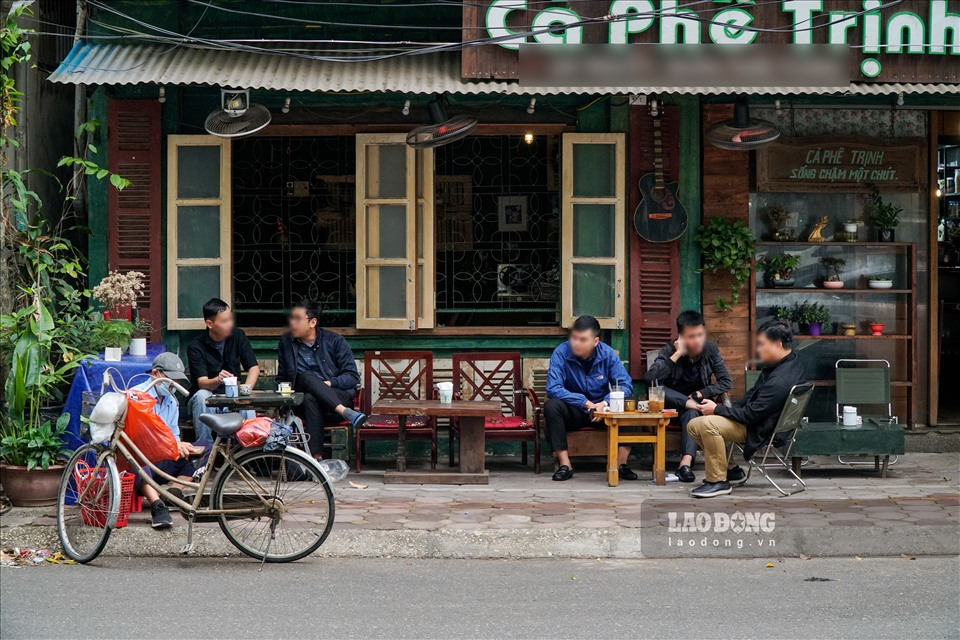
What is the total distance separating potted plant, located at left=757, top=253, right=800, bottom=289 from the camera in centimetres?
1038

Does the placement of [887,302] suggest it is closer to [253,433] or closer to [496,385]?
[496,385]

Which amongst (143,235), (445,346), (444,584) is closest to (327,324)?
(445,346)

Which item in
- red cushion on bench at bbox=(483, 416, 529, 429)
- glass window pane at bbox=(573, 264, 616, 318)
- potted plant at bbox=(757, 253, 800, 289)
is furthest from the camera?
potted plant at bbox=(757, 253, 800, 289)

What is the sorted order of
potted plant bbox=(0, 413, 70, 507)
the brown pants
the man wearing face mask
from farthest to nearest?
the brown pants → potted plant bbox=(0, 413, 70, 507) → the man wearing face mask

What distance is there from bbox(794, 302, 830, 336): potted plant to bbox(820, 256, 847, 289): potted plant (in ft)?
0.80

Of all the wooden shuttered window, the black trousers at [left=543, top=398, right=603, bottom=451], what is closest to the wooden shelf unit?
the wooden shuttered window

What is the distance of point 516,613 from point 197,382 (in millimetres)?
4539

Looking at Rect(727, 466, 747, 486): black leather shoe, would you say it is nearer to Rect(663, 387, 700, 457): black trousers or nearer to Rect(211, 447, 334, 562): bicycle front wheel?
Rect(663, 387, 700, 457): black trousers

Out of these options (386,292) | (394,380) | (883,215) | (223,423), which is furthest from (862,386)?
(223,423)

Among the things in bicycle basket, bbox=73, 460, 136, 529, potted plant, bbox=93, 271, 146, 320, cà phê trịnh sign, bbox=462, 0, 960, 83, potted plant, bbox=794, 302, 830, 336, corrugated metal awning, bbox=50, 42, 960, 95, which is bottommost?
bicycle basket, bbox=73, 460, 136, 529

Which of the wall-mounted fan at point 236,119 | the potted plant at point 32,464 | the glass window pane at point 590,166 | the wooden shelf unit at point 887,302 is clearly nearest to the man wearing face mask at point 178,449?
the potted plant at point 32,464

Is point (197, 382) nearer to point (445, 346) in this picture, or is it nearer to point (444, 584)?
point (445, 346)

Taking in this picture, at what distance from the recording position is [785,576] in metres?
6.74

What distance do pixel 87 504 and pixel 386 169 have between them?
4.34m
